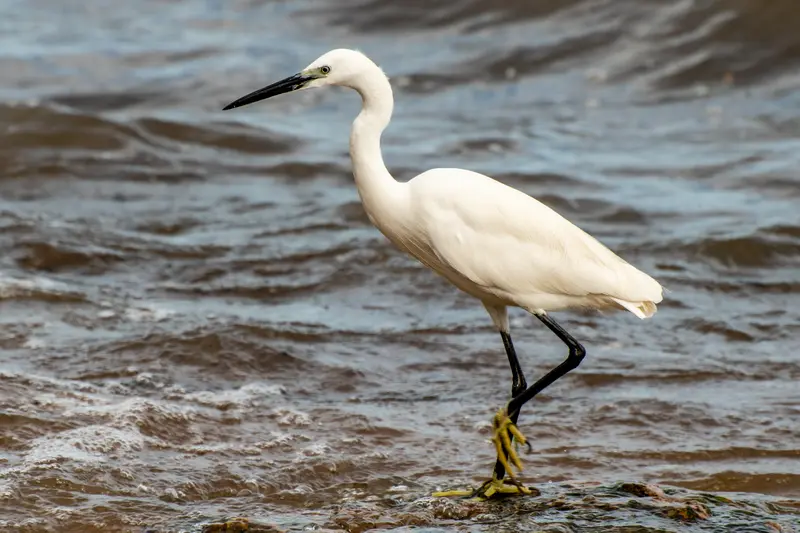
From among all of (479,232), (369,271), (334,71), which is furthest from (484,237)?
(369,271)

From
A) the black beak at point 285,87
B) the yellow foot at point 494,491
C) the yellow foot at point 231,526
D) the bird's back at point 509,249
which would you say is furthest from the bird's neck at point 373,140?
the yellow foot at point 231,526

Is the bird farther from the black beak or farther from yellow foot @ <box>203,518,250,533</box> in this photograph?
yellow foot @ <box>203,518,250,533</box>

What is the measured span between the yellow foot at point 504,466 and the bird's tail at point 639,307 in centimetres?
63


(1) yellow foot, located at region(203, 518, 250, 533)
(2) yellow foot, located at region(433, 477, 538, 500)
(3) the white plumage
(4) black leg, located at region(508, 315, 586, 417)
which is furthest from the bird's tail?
(1) yellow foot, located at region(203, 518, 250, 533)

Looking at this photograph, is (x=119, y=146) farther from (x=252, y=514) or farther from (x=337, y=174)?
(x=252, y=514)

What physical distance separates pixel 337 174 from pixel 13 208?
109 inches

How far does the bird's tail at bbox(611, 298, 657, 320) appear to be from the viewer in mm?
4891

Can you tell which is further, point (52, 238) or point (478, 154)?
point (478, 154)

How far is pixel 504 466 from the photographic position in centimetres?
489

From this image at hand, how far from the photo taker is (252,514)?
4.79 m

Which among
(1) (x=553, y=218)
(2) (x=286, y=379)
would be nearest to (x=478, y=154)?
(2) (x=286, y=379)

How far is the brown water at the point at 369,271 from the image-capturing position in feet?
17.4

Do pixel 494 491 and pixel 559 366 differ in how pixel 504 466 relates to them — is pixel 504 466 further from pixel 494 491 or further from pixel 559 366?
pixel 559 366

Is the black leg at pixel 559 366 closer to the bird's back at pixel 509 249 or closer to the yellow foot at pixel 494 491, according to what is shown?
the bird's back at pixel 509 249
